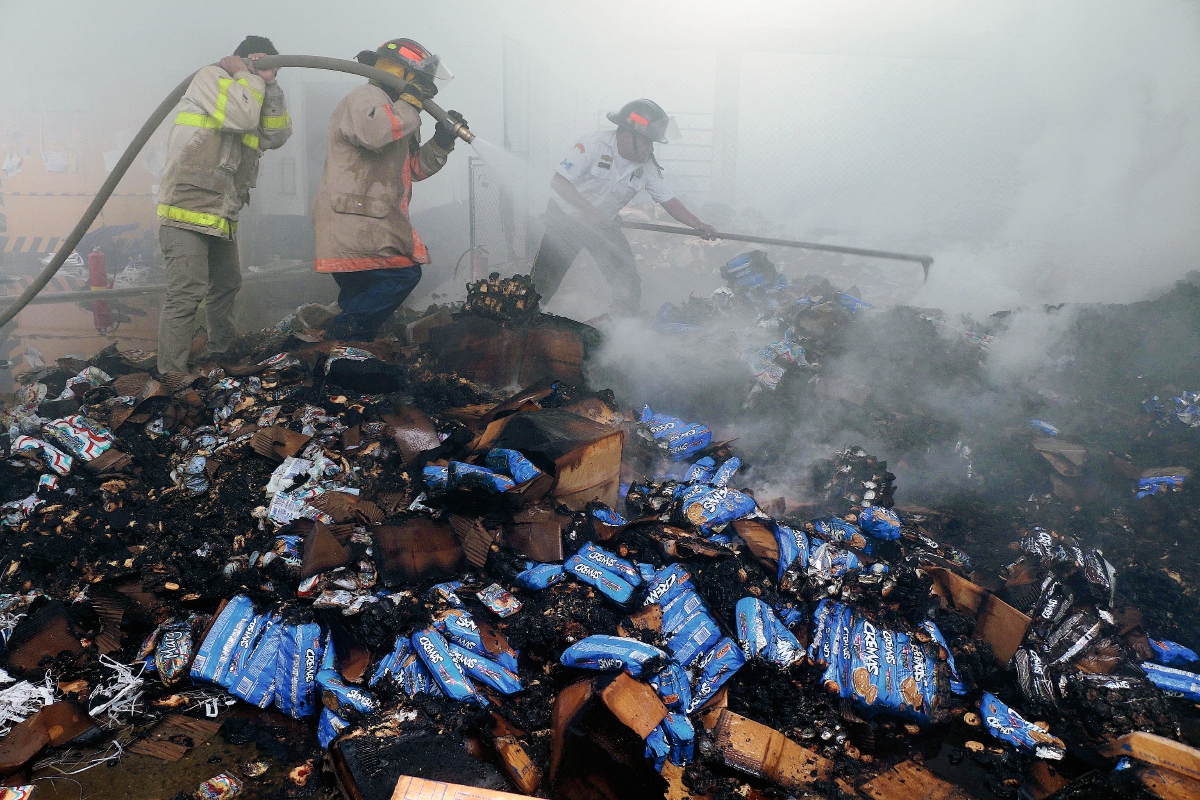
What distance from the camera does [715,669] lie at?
2.19m

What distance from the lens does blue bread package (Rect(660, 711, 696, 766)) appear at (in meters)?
1.94

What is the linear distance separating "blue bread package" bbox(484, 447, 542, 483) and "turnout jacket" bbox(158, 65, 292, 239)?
236cm

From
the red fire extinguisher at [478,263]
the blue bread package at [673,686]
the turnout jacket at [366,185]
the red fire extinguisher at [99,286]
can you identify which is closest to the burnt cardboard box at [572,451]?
the blue bread package at [673,686]

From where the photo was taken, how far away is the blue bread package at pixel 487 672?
7.02 ft

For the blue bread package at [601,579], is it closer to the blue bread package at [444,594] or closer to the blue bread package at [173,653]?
the blue bread package at [444,594]

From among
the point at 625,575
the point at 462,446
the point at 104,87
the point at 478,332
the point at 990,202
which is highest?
the point at 104,87

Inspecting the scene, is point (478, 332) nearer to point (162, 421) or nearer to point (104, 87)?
point (162, 421)

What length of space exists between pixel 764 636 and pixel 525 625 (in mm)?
840

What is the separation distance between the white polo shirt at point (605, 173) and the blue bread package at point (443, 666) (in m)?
4.06

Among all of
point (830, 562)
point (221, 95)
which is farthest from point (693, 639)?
point (221, 95)

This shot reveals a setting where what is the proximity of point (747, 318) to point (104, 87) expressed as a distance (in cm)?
697

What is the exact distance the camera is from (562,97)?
38.5ft

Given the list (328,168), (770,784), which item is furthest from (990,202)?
(770,784)

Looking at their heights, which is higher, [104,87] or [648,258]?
[104,87]
